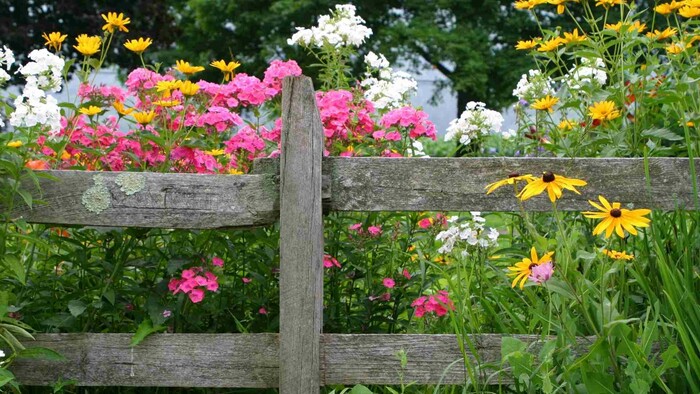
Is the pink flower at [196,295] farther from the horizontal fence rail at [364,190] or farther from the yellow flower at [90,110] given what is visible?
the yellow flower at [90,110]

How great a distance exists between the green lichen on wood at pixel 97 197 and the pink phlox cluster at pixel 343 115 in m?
0.69

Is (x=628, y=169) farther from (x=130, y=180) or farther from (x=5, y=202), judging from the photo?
(x=5, y=202)

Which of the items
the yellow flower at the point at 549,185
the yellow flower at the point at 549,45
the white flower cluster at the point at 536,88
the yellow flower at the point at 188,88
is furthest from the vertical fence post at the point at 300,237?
the white flower cluster at the point at 536,88

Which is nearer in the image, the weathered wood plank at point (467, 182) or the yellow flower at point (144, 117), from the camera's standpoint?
the weathered wood plank at point (467, 182)

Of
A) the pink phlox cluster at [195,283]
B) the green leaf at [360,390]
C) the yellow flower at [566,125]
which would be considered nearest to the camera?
the green leaf at [360,390]

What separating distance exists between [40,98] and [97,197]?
301 mm

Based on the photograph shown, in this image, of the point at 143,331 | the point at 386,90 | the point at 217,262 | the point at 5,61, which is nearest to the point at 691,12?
the point at 386,90

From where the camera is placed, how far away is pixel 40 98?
240 centimetres

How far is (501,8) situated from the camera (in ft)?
60.3

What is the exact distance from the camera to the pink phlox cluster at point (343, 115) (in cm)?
278

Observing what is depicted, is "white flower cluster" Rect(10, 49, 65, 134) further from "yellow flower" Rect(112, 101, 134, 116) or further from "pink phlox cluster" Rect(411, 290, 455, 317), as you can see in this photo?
"pink phlox cluster" Rect(411, 290, 455, 317)

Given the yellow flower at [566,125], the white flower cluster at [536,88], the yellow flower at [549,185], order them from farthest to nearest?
the white flower cluster at [536,88], the yellow flower at [566,125], the yellow flower at [549,185]

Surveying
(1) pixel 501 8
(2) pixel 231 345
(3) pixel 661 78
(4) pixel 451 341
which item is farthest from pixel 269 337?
(1) pixel 501 8

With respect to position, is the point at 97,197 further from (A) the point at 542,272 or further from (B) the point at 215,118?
(A) the point at 542,272
